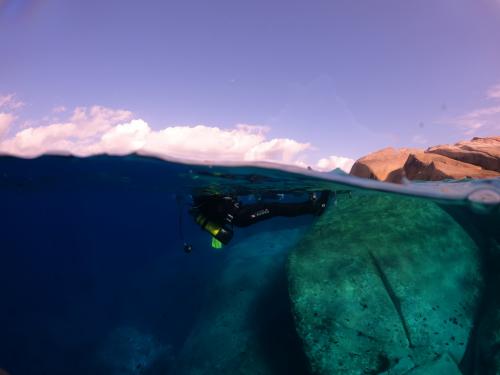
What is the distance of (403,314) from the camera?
7.95 meters

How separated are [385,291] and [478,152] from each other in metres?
5.96

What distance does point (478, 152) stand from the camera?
10.2 meters

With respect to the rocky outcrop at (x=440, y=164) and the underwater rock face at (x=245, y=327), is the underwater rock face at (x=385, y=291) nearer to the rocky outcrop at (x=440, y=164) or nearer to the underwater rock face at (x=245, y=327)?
the rocky outcrop at (x=440, y=164)

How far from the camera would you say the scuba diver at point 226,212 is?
8.96 metres

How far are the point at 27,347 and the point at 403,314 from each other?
26.2m

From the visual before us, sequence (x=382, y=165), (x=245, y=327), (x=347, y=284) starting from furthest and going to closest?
(x=382, y=165) < (x=245, y=327) < (x=347, y=284)

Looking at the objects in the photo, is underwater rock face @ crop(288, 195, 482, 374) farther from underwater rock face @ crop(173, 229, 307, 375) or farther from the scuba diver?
underwater rock face @ crop(173, 229, 307, 375)

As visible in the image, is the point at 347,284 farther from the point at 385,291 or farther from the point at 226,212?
the point at 226,212

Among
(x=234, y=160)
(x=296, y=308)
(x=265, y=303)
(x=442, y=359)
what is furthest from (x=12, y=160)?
(x=442, y=359)

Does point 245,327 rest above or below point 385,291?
below

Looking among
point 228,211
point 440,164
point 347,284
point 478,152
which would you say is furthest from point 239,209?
point 478,152

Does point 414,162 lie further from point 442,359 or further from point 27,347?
point 27,347

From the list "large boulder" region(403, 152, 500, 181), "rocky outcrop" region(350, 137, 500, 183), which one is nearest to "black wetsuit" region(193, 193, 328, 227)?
"rocky outcrop" region(350, 137, 500, 183)

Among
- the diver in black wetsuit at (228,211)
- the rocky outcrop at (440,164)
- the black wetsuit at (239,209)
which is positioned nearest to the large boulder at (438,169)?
the rocky outcrop at (440,164)
